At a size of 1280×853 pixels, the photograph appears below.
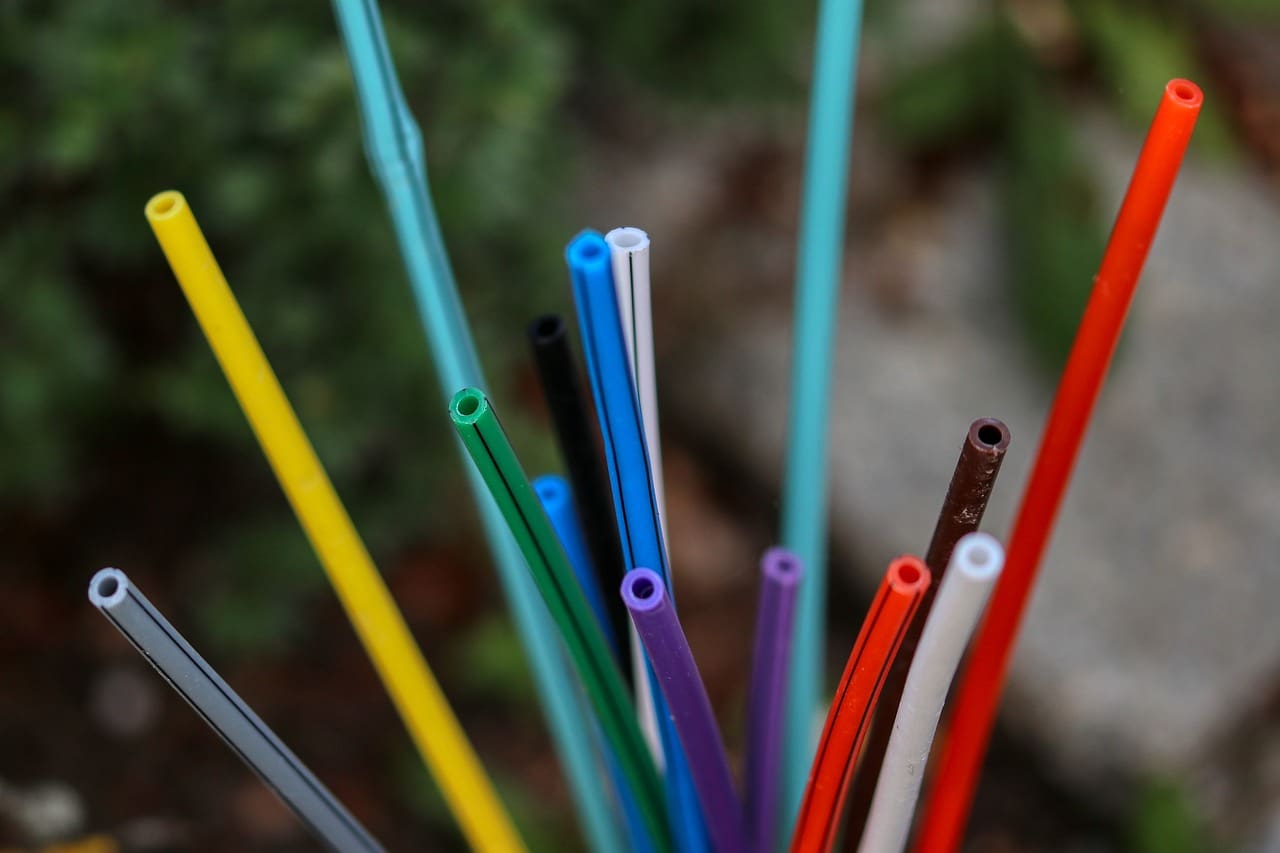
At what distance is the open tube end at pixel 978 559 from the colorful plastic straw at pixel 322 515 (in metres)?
0.15

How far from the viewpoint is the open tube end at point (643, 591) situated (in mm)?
221

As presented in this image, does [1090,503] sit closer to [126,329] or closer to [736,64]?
[736,64]

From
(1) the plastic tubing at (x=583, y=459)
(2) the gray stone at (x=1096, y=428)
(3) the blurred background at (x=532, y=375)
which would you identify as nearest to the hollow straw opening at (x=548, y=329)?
(1) the plastic tubing at (x=583, y=459)

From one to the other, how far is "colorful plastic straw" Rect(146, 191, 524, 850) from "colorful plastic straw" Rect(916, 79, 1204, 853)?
0.43 ft

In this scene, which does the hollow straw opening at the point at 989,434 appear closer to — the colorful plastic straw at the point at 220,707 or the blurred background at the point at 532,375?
the colorful plastic straw at the point at 220,707

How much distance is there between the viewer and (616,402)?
23 cm

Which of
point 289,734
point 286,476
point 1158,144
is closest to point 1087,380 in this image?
point 1158,144

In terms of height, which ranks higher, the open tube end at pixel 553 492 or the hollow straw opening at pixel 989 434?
the hollow straw opening at pixel 989 434

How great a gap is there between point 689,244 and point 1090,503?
0.36 metres

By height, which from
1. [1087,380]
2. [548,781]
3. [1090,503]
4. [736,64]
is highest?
[736,64]

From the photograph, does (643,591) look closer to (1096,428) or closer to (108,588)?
(108,588)

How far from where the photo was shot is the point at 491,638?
707 millimetres

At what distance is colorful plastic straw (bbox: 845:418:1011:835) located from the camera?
8.7 inches

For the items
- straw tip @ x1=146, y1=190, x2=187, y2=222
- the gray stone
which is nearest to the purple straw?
straw tip @ x1=146, y1=190, x2=187, y2=222
